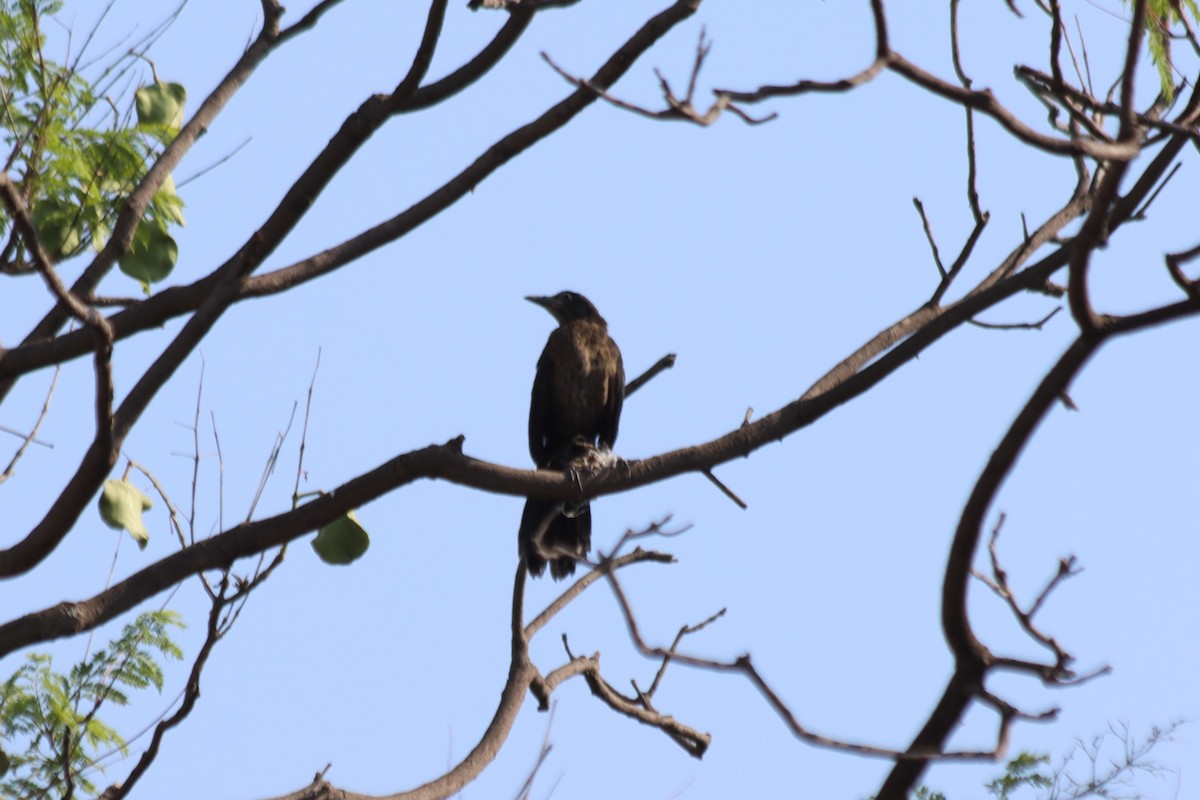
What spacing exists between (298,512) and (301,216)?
0.77 metres

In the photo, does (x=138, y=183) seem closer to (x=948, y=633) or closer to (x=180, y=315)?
(x=180, y=315)

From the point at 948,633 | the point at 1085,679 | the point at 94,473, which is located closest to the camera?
the point at 948,633

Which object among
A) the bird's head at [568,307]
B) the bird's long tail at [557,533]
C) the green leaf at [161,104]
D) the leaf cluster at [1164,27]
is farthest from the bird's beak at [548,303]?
the leaf cluster at [1164,27]

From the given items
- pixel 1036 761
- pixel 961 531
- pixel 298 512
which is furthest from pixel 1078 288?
pixel 1036 761

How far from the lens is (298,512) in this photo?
3.40 m

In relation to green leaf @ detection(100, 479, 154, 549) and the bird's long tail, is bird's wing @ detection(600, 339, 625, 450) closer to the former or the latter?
the bird's long tail

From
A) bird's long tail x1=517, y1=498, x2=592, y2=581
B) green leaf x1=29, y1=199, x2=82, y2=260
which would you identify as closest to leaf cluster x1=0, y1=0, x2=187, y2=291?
green leaf x1=29, y1=199, x2=82, y2=260

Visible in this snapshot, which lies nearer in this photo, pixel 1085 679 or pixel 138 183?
pixel 1085 679

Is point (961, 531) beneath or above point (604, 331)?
beneath

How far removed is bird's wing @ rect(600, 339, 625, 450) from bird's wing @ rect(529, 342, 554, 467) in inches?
9.9

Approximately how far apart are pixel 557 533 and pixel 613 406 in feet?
2.78

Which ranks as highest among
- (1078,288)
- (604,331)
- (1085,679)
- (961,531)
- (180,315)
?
(604,331)

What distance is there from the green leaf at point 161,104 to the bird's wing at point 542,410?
2850mm

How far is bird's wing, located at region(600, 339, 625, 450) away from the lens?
21.7 ft
